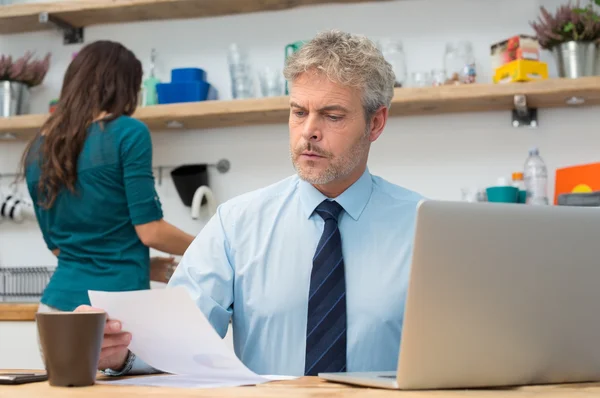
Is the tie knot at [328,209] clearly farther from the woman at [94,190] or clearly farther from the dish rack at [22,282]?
the dish rack at [22,282]

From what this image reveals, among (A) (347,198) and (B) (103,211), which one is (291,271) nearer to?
(A) (347,198)

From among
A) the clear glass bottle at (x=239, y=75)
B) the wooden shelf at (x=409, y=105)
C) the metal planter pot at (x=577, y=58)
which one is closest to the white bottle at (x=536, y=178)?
the wooden shelf at (x=409, y=105)

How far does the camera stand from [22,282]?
3201 mm

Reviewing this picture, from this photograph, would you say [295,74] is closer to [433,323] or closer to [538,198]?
[433,323]

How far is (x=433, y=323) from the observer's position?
2.79 ft

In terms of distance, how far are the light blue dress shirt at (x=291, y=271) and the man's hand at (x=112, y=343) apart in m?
0.32

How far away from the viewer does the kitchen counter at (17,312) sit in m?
2.64

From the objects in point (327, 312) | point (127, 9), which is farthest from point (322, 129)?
point (127, 9)

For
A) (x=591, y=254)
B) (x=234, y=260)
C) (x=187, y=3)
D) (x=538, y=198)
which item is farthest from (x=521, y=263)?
(x=187, y=3)

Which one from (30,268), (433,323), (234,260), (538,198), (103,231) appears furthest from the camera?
(30,268)

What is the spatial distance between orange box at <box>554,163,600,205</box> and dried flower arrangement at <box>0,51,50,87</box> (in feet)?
6.60

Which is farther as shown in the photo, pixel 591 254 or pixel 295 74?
pixel 295 74

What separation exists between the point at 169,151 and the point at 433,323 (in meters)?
2.48

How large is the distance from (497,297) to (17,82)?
8.92 ft
